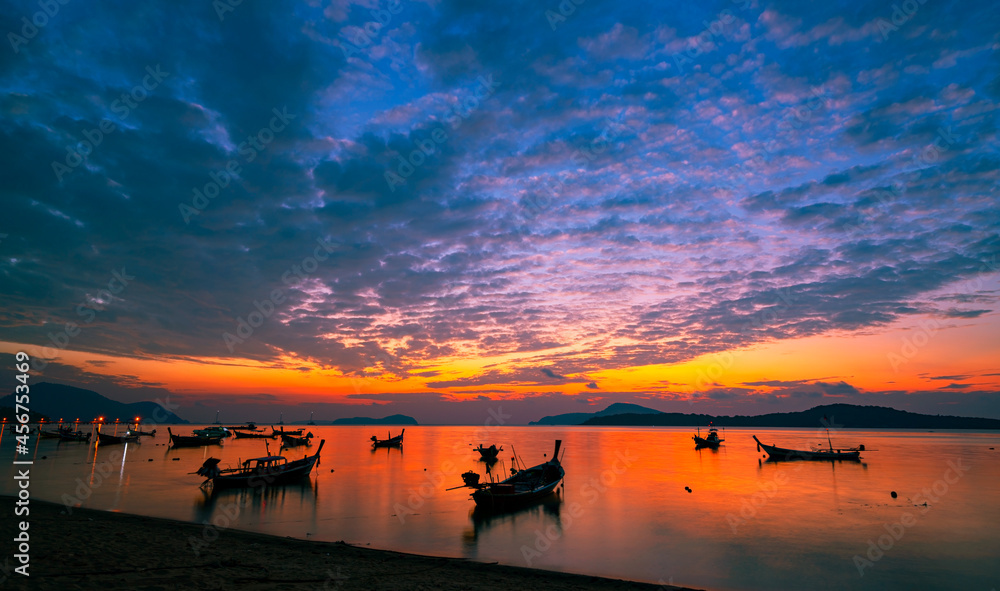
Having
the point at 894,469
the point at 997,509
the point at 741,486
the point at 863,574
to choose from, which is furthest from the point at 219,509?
the point at 894,469

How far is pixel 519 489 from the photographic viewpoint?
29.8 metres

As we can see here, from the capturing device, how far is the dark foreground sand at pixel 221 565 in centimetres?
1196

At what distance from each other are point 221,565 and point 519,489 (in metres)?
19.0

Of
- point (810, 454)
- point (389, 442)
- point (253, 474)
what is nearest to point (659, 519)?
point (253, 474)

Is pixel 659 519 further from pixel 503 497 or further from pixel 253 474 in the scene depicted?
pixel 253 474

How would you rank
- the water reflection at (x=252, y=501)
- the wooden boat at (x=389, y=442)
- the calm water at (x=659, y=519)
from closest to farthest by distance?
1. the calm water at (x=659, y=519)
2. the water reflection at (x=252, y=501)
3. the wooden boat at (x=389, y=442)

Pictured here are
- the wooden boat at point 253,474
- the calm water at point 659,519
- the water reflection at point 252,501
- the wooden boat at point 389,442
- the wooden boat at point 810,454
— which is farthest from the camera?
the wooden boat at point 389,442

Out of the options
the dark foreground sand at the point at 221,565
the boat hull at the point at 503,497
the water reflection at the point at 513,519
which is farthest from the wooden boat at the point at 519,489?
the dark foreground sand at the point at 221,565

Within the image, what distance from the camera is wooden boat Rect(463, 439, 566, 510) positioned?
27.9m

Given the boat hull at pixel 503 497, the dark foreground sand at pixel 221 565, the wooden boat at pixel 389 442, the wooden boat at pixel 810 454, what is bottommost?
the wooden boat at pixel 389 442

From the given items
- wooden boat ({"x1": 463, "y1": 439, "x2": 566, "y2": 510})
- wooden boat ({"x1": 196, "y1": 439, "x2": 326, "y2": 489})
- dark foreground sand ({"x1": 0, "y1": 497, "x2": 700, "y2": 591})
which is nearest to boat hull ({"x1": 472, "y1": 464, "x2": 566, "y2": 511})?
wooden boat ({"x1": 463, "y1": 439, "x2": 566, "y2": 510})

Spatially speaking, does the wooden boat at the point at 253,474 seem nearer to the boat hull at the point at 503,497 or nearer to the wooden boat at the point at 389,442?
the boat hull at the point at 503,497

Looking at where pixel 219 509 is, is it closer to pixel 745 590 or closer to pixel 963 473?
pixel 745 590

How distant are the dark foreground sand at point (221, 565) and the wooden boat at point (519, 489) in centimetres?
998
